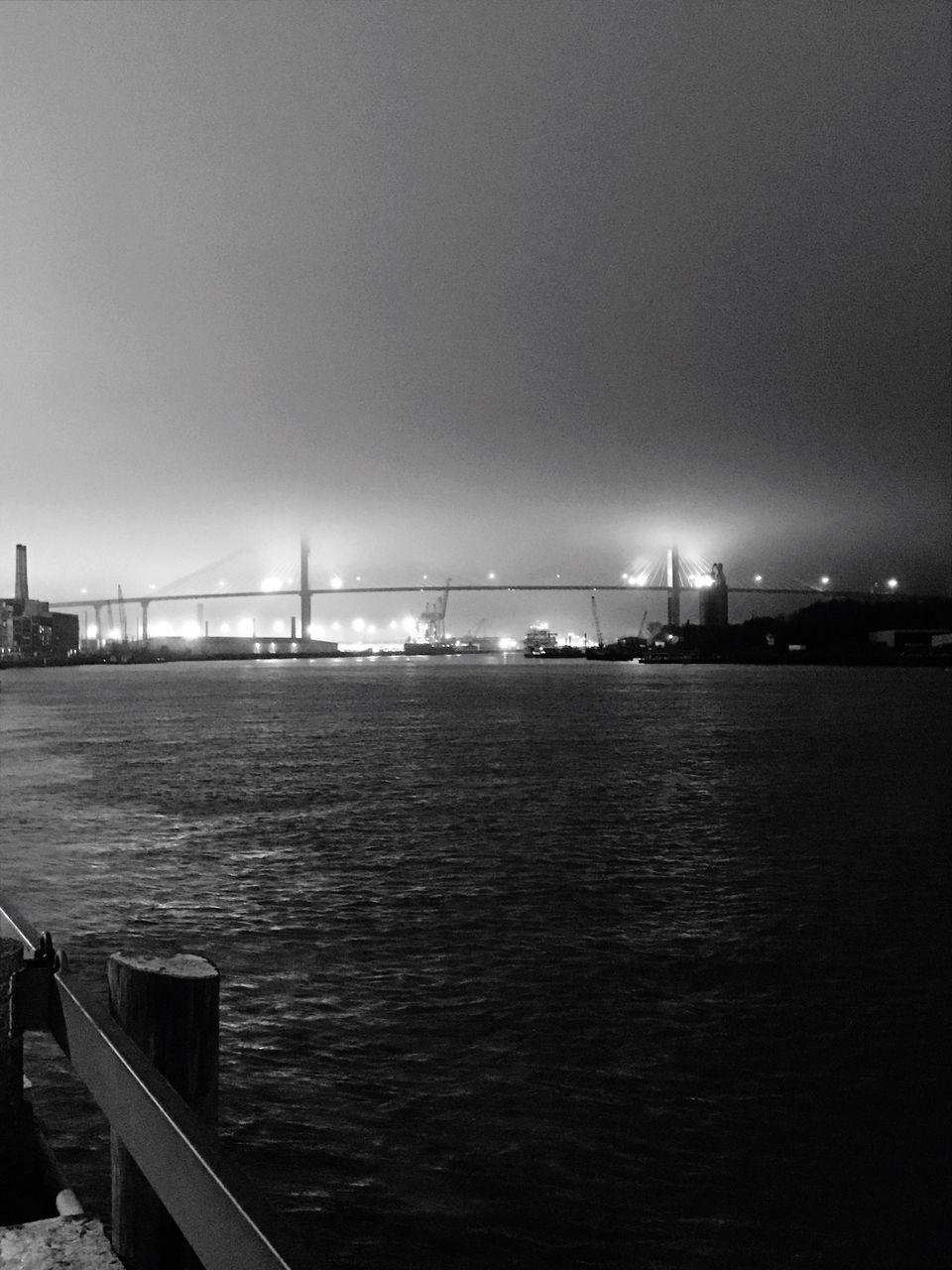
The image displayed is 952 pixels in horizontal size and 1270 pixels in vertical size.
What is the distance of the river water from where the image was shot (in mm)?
4184

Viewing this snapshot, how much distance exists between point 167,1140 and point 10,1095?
1083mm

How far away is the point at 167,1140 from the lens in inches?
73.4

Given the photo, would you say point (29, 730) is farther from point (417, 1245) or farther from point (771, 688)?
point (771, 688)

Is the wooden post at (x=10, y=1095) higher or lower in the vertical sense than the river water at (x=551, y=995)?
higher

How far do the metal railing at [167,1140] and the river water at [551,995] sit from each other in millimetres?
271

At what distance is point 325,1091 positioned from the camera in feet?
16.6

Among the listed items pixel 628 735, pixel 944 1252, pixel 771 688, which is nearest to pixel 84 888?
pixel 944 1252

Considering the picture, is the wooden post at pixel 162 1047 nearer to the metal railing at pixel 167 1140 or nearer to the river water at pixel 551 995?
the metal railing at pixel 167 1140

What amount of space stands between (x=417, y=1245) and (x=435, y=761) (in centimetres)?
1704

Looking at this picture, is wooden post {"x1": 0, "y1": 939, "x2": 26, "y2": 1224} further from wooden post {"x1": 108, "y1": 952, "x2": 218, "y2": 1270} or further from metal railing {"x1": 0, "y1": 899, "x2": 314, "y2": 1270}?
wooden post {"x1": 108, "y1": 952, "x2": 218, "y2": 1270}

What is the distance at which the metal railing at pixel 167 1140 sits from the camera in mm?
1562

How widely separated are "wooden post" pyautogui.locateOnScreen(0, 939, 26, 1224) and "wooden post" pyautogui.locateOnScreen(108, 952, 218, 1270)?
30cm

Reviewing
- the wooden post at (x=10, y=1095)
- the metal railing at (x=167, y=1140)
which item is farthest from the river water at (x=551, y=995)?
the wooden post at (x=10, y=1095)

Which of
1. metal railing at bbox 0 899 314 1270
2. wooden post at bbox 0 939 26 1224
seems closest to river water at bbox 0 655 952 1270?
metal railing at bbox 0 899 314 1270
